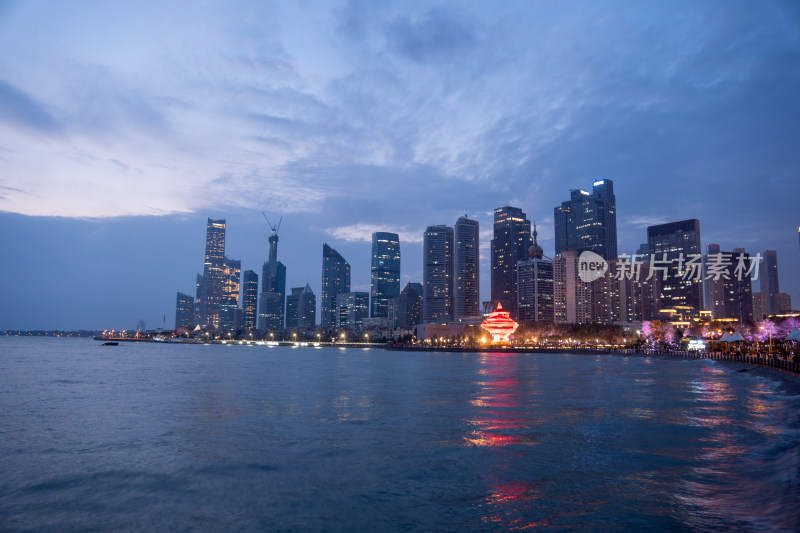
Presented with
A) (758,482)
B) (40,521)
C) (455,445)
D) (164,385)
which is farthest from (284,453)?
(164,385)

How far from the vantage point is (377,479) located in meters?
21.5

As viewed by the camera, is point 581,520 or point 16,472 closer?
point 581,520

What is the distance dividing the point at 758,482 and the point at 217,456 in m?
23.9

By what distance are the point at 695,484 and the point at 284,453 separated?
18.5 meters

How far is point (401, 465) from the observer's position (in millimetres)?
23562

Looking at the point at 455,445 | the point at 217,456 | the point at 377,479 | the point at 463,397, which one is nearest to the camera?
the point at 377,479

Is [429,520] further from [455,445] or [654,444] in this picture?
[654,444]

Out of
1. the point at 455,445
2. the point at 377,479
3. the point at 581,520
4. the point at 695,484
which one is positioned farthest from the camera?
the point at 455,445

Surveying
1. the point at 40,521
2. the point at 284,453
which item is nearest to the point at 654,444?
the point at 284,453

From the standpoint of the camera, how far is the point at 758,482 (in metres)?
20.3

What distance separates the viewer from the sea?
56.4 feet

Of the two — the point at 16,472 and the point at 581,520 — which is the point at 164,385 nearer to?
the point at 16,472

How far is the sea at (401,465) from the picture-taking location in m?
17.2

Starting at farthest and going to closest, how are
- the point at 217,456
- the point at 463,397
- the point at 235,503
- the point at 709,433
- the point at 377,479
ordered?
the point at 463,397 < the point at 709,433 < the point at 217,456 < the point at 377,479 < the point at 235,503
